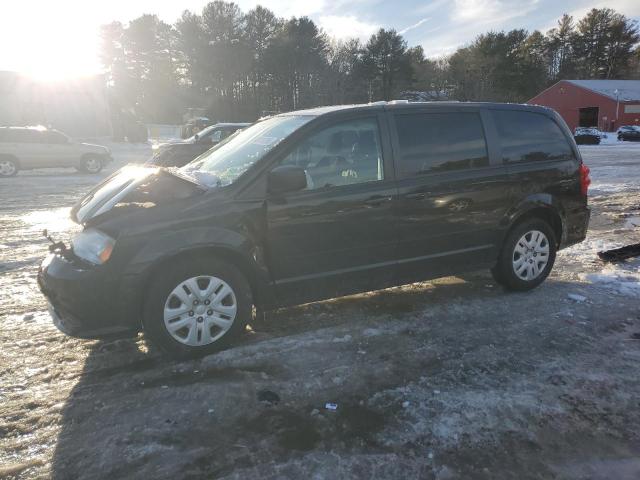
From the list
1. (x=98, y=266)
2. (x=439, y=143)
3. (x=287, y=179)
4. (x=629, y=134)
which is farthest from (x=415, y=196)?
(x=629, y=134)

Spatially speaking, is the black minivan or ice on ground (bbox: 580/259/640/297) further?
ice on ground (bbox: 580/259/640/297)

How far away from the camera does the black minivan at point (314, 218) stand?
3418 millimetres

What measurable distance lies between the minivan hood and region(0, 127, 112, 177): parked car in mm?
15165

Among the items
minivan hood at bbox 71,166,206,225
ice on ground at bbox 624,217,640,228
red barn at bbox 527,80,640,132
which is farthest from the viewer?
red barn at bbox 527,80,640,132

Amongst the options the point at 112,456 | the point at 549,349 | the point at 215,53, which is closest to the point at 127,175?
the point at 112,456

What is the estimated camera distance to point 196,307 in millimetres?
3559

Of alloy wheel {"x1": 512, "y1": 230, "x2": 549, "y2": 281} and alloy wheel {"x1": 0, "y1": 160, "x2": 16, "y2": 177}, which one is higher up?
alloy wheel {"x1": 0, "y1": 160, "x2": 16, "y2": 177}

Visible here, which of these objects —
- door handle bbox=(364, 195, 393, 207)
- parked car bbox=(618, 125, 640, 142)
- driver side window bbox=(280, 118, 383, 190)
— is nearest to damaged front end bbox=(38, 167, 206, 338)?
driver side window bbox=(280, 118, 383, 190)

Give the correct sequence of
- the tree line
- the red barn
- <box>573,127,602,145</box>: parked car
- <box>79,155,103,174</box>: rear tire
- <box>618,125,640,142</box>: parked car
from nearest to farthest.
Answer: <box>79,155,103,174</box>: rear tire, <box>573,127,602,145</box>: parked car, <box>618,125,640,142</box>: parked car, the red barn, the tree line

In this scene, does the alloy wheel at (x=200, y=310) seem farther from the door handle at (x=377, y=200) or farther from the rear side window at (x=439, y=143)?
the rear side window at (x=439, y=143)

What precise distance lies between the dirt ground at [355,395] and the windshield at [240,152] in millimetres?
1380

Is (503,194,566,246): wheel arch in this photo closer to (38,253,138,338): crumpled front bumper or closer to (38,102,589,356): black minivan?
(38,102,589,356): black minivan

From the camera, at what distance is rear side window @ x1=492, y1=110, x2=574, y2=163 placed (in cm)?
474

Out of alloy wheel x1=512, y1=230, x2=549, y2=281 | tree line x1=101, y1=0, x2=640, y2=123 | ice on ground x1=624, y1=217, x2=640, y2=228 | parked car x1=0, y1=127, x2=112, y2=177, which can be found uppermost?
tree line x1=101, y1=0, x2=640, y2=123
